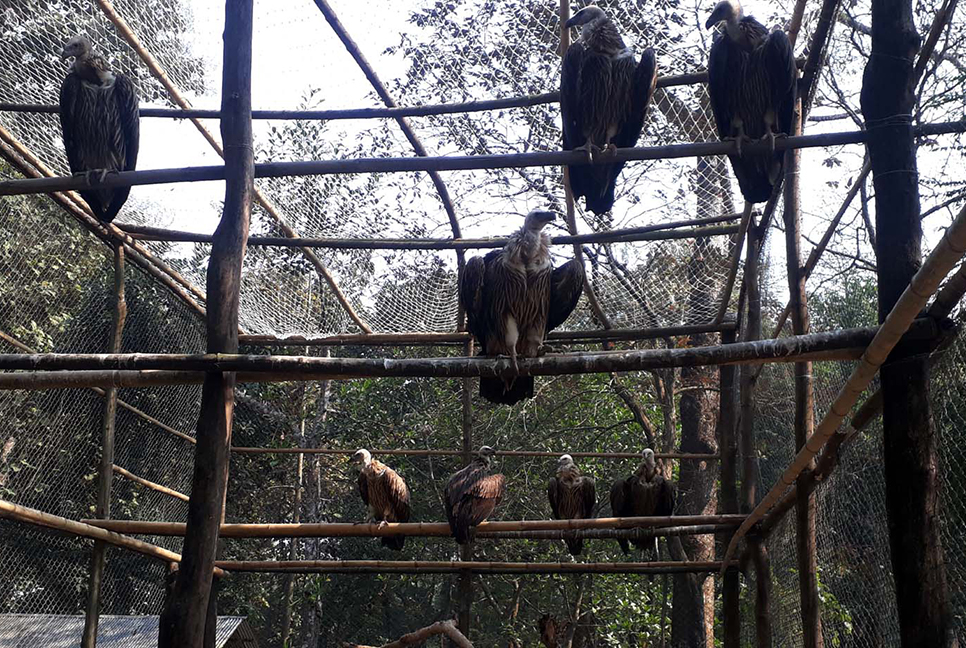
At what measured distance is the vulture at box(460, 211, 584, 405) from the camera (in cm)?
447

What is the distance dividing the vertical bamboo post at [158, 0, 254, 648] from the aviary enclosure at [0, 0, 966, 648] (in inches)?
0.5

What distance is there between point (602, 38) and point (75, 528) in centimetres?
386

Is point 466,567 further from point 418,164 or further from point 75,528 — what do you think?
point 418,164

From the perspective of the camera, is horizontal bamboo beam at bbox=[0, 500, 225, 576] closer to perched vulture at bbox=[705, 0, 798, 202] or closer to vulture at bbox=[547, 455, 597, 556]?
vulture at bbox=[547, 455, 597, 556]

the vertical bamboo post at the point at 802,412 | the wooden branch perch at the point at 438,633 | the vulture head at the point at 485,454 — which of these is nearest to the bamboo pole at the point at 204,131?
the vulture head at the point at 485,454

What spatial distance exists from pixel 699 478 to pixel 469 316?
644 centimetres

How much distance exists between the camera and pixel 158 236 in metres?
6.04

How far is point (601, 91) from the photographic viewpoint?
15.3 ft

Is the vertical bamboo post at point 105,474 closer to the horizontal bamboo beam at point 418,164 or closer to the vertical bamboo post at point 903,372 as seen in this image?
the horizontal bamboo beam at point 418,164

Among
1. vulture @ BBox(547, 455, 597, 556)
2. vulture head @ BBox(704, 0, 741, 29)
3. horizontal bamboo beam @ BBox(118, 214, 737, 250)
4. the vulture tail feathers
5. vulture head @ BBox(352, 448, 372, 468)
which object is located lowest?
vulture @ BBox(547, 455, 597, 556)

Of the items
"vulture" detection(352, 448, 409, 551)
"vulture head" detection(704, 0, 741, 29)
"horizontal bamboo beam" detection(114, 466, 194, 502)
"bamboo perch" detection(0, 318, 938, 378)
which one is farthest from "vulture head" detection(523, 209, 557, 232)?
"horizontal bamboo beam" detection(114, 466, 194, 502)

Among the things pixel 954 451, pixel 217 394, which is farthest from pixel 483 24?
pixel 954 451

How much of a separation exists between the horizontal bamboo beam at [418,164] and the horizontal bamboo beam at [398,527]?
2.30 meters

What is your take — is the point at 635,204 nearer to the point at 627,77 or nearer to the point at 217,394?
the point at 627,77
